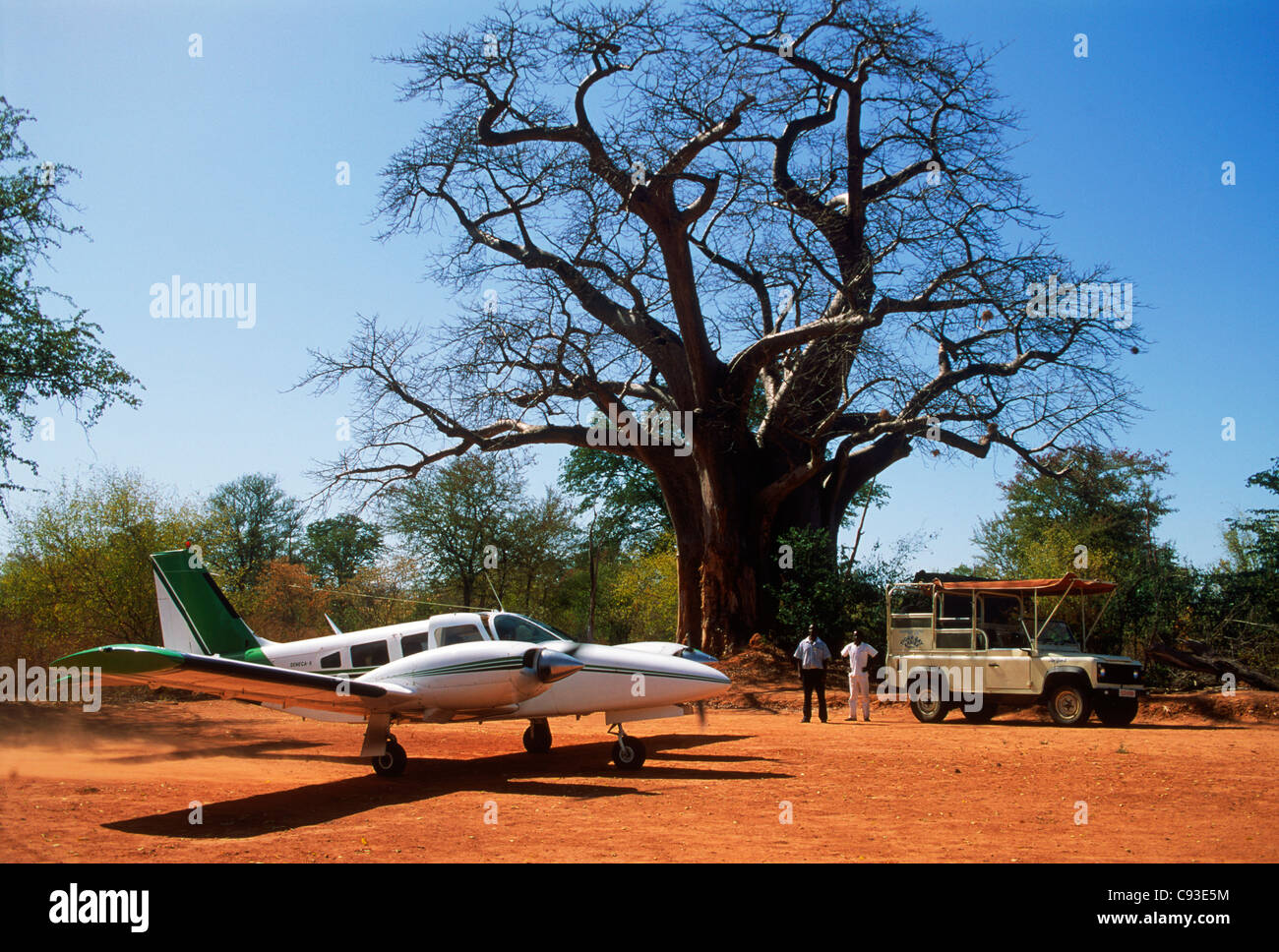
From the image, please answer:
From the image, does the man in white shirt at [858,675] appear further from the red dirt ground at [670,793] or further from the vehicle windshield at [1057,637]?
the vehicle windshield at [1057,637]

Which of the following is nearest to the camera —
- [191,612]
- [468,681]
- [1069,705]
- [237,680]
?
[237,680]

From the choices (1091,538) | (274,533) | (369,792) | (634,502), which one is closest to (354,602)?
(634,502)

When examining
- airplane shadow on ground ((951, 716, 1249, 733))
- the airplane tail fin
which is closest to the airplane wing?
the airplane tail fin

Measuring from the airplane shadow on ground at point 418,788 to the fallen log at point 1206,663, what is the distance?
12923 mm

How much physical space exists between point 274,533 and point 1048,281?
58622mm

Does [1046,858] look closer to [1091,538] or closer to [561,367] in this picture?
[561,367]

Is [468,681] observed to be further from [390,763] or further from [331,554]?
[331,554]

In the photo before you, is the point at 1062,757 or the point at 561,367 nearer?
the point at 1062,757

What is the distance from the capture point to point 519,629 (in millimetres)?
→ 13664

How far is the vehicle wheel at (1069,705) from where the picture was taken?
1791 centimetres

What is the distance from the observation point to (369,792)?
11.8 meters

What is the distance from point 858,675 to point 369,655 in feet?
34.2

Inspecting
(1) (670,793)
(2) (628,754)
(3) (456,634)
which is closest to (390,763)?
(3) (456,634)

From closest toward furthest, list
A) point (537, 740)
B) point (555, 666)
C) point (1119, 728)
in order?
point (555, 666)
point (537, 740)
point (1119, 728)
